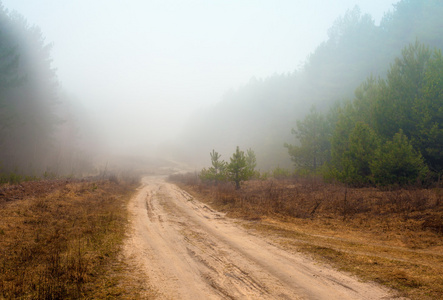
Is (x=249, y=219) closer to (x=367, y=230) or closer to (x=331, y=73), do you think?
(x=367, y=230)

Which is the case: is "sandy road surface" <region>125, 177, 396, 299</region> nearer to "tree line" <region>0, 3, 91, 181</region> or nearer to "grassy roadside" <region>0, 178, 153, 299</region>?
"grassy roadside" <region>0, 178, 153, 299</region>

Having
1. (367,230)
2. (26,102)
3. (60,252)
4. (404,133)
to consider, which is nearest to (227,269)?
(60,252)

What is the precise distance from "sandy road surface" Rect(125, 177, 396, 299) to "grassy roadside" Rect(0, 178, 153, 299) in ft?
1.91

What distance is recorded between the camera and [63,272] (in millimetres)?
4363

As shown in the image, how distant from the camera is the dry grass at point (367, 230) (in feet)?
14.5

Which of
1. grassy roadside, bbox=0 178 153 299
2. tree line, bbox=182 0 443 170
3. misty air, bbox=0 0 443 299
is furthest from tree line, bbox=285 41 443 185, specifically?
grassy roadside, bbox=0 178 153 299

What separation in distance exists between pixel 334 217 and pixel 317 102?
132 ft

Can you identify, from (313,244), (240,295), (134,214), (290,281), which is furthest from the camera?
(134,214)

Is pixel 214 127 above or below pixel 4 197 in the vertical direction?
above

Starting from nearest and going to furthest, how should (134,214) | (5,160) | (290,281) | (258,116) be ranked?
(290,281) < (134,214) < (5,160) < (258,116)

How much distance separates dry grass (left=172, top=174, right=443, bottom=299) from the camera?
4.43 metres

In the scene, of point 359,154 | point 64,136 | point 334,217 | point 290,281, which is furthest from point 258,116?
point 290,281

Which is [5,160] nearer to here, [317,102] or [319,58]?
[317,102]

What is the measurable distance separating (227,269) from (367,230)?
215 inches
